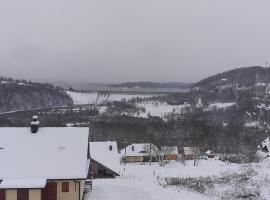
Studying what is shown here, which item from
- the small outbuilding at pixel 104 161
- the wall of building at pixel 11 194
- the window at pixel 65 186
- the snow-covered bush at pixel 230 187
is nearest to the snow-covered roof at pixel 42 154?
the wall of building at pixel 11 194

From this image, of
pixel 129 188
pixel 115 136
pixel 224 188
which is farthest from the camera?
pixel 115 136

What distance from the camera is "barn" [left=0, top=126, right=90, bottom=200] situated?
26625mm

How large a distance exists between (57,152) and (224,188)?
12.8 metres

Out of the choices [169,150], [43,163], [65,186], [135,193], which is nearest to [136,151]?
[169,150]

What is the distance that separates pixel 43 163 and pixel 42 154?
0.91 metres

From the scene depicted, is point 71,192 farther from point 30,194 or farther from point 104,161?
point 104,161

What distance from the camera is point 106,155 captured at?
5050 cm

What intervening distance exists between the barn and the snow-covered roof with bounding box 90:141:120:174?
56.2 feet

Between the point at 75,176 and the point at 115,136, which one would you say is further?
the point at 115,136

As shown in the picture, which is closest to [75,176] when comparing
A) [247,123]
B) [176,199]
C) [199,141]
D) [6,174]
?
[6,174]

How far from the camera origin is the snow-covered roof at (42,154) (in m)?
27.9

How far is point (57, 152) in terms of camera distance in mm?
29641

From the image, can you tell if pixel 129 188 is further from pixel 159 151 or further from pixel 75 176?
pixel 159 151

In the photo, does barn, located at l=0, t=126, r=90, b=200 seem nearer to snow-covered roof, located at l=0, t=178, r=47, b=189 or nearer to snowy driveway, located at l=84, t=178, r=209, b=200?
snow-covered roof, located at l=0, t=178, r=47, b=189
